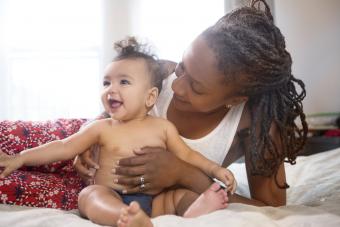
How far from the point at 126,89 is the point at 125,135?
124 millimetres

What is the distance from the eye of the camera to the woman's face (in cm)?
112

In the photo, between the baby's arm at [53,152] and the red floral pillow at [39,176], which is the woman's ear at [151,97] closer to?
the baby's arm at [53,152]

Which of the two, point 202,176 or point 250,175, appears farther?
point 250,175

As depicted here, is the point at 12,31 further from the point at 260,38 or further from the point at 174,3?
the point at 260,38

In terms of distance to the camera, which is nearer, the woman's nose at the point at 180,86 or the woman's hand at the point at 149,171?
the woman's hand at the point at 149,171

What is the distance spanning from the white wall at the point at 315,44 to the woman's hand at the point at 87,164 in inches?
90.8

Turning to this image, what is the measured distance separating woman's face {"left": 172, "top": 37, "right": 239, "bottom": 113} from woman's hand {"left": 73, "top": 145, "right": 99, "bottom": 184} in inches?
12.0

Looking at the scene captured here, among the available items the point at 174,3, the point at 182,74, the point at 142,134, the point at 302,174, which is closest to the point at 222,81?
the point at 182,74

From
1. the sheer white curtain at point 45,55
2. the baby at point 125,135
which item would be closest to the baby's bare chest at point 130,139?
the baby at point 125,135

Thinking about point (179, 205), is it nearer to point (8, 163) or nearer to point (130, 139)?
point (130, 139)

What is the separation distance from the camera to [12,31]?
2770 millimetres

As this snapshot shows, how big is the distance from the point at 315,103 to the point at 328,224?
2.37 m

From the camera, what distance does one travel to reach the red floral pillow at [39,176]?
1.04 meters

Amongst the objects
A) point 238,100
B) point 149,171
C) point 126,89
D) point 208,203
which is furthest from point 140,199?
point 238,100
